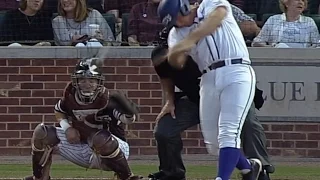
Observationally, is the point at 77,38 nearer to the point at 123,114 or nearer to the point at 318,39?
the point at 318,39

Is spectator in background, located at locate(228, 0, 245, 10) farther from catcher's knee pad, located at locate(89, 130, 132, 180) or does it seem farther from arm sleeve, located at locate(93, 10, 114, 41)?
catcher's knee pad, located at locate(89, 130, 132, 180)

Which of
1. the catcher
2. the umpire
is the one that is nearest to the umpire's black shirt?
the umpire

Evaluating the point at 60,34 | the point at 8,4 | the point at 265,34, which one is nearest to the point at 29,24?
the point at 60,34

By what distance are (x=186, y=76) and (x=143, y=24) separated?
3.71 metres

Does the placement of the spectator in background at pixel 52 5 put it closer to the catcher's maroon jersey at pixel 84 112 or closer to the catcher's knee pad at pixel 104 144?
the catcher's maroon jersey at pixel 84 112

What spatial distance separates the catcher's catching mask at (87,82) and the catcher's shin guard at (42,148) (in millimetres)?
405

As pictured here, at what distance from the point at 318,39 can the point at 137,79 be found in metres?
2.31

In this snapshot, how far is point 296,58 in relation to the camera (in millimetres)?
11555

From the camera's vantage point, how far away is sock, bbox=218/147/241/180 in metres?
A: 7.06

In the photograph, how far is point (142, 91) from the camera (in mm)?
11656

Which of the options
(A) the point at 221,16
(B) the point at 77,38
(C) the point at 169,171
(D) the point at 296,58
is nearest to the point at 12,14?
(B) the point at 77,38

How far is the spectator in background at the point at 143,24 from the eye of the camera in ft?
38.5

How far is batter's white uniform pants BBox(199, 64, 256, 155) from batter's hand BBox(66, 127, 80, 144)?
132 centimetres

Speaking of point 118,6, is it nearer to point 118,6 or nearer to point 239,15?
point 118,6
